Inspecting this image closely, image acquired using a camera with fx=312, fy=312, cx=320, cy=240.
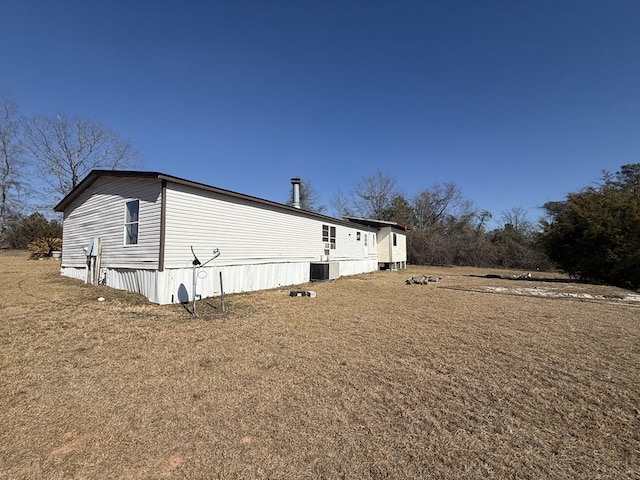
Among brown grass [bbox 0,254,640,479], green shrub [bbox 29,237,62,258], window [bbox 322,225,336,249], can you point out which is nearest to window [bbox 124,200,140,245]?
brown grass [bbox 0,254,640,479]

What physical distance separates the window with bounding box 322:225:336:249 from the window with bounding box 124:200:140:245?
850cm

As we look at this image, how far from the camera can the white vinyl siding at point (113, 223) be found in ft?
26.5

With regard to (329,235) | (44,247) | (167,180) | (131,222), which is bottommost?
(44,247)

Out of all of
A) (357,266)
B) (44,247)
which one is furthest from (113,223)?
→ (44,247)

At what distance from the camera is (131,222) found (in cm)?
891

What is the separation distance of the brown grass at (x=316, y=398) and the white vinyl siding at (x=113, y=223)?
260cm

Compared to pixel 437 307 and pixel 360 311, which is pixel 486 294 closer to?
pixel 437 307

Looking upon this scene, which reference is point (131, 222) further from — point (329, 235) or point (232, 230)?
point (329, 235)

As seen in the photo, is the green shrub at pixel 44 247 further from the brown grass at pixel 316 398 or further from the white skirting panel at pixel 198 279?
the brown grass at pixel 316 398

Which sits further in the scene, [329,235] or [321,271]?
[329,235]

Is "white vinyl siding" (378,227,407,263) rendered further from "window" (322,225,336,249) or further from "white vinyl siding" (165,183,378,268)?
"white vinyl siding" (165,183,378,268)

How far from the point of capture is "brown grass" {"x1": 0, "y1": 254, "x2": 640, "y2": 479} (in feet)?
7.16

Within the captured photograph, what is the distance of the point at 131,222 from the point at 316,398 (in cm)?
818

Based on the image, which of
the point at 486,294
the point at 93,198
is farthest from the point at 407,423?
the point at 93,198
